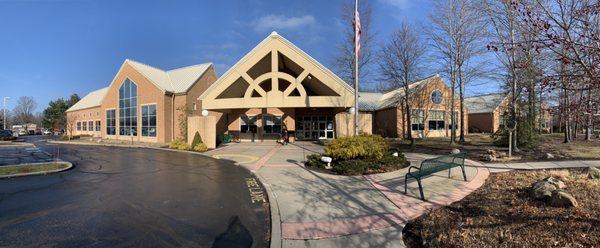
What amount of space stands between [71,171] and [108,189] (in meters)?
4.96

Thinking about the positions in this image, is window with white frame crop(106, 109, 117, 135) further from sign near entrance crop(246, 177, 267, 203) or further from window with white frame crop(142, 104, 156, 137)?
sign near entrance crop(246, 177, 267, 203)

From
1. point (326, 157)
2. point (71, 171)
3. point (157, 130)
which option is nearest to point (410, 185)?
point (326, 157)

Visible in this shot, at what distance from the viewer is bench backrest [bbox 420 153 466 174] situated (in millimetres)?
7355

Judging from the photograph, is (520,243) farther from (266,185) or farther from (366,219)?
(266,185)

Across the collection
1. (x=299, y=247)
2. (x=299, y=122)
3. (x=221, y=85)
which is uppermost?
(x=221, y=85)

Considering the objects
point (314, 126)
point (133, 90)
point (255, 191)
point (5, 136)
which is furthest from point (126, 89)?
point (255, 191)

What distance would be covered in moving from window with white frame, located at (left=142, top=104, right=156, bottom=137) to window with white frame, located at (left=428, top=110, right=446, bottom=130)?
30.1m

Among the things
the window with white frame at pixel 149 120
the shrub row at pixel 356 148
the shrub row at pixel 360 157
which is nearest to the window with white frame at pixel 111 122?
the window with white frame at pixel 149 120

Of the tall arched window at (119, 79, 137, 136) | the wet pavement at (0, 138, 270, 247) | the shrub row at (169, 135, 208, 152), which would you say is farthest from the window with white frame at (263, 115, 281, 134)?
the wet pavement at (0, 138, 270, 247)

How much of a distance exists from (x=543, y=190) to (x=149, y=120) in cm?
3330

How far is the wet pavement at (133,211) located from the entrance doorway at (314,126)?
67.2 ft

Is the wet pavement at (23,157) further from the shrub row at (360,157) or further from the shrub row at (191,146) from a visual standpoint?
the shrub row at (360,157)

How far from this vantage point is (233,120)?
30125mm

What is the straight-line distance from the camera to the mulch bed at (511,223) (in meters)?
4.19
